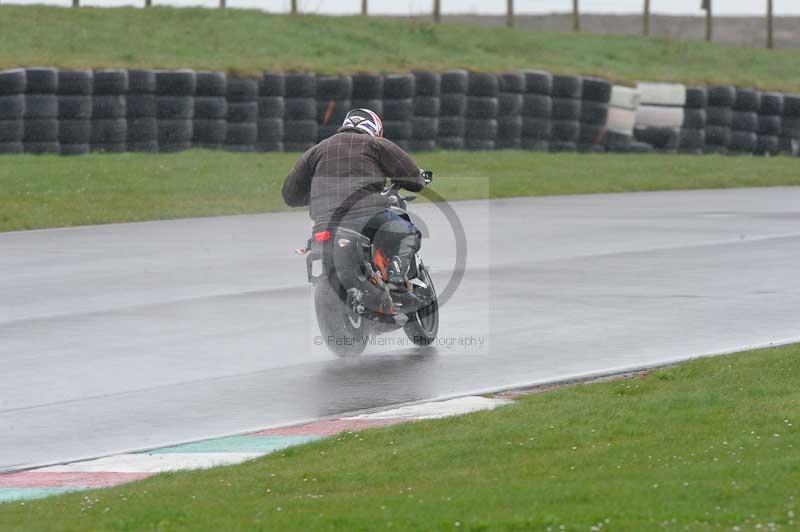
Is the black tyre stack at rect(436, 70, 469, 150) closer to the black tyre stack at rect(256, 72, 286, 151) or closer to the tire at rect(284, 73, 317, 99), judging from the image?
the tire at rect(284, 73, 317, 99)

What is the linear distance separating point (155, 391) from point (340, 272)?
149 cm

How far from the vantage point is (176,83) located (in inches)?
966

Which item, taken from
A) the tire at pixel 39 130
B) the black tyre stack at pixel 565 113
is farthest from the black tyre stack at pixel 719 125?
the tire at pixel 39 130

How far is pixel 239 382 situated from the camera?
10.1 metres

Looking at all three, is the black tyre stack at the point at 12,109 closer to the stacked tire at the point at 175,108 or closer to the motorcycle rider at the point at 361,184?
the stacked tire at the point at 175,108

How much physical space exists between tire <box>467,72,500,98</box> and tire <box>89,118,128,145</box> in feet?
21.5

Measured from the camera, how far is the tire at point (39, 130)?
23500 millimetres

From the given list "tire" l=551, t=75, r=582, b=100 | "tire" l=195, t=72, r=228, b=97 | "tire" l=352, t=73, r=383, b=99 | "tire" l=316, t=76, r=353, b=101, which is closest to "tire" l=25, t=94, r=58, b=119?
"tire" l=195, t=72, r=228, b=97

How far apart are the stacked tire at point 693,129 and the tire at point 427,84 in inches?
224

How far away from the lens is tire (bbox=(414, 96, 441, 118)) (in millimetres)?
27438

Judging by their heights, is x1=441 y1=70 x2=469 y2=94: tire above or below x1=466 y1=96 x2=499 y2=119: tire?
above

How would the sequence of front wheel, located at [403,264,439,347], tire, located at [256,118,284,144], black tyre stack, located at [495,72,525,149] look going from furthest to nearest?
black tyre stack, located at [495,72,525,149] < tire, located at [256,118,284,144] < front wheel, located at [403,264,439,347]

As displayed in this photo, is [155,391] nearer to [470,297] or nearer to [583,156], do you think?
[470,297]

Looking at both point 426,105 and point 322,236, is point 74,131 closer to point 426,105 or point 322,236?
point 426,105
